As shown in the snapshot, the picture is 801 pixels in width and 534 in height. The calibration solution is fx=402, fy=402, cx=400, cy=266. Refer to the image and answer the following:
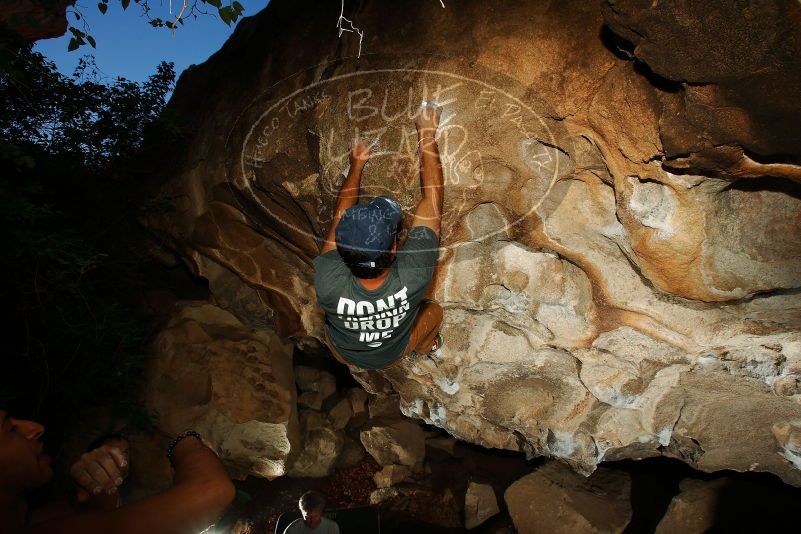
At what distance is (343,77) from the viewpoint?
2.90 m

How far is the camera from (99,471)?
184 centimetres

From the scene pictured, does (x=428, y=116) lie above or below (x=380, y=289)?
above

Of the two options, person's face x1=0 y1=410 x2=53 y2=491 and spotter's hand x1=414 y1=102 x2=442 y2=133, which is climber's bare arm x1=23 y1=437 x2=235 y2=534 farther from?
spotter's hand x1=414 y1=102 x2=442 y2=133

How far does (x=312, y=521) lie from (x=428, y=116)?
4683 mm

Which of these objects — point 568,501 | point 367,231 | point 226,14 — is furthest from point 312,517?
point 226,14

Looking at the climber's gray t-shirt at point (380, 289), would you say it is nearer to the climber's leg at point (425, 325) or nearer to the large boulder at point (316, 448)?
the climber's leg at point (425, 325)

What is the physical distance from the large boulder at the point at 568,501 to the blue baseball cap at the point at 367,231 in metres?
4.36

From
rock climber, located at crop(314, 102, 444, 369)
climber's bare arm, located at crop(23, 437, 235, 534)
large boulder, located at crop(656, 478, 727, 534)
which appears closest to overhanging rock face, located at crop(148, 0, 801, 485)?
rock climber, located at crop(314, 102, 444, 369)

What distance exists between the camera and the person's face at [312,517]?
4.75 meters

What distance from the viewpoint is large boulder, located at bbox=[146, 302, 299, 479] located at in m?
5.18

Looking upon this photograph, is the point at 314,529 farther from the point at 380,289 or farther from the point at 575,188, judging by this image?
the point at 575,188

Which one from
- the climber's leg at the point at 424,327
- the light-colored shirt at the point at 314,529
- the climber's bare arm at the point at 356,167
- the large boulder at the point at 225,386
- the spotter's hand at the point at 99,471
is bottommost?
the light-colored shirt at the point at 314,529

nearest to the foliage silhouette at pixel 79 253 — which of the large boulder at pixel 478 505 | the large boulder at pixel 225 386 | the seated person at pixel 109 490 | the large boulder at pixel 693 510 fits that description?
the large boulder at pixel 225 386

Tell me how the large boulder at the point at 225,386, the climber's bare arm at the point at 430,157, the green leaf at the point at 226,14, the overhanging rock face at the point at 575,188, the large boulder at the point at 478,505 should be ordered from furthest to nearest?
1. the large boulder at the point at 478,505
2. the large boulder at the point at 225,386
3. the climber's bare arm at the point at 430,157
4. the green leaf at the point at 226,14
5. the overhanging rock face at the point at 575,188
